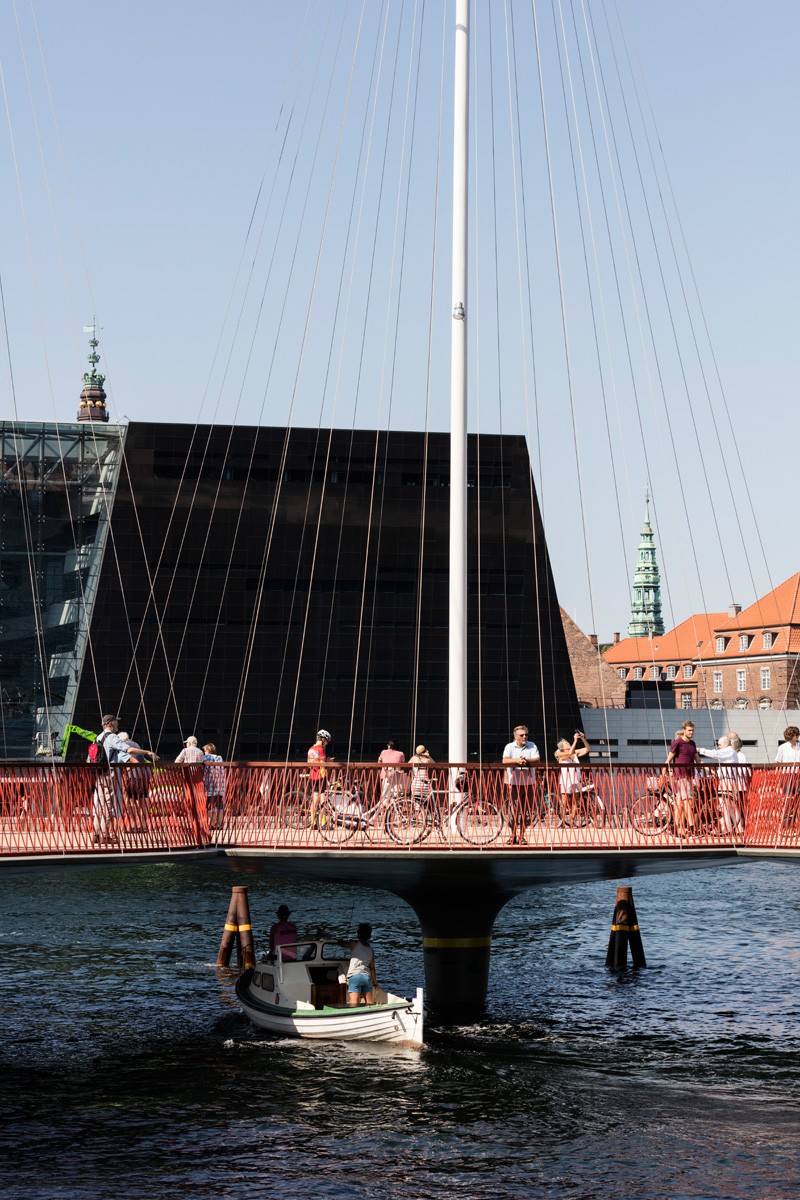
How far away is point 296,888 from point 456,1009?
24802mm

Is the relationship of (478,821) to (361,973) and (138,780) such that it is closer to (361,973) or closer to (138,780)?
(138,780)

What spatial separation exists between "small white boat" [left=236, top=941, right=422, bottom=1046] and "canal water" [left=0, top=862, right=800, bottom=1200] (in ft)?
1.44

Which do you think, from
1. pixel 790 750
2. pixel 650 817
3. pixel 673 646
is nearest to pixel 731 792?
pixel 790 750

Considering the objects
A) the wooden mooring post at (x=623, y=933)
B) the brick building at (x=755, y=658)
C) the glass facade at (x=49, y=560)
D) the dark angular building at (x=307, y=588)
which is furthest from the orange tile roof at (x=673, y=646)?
the wooden mooring post at (x=623, y=933)

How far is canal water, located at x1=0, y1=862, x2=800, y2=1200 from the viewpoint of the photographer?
20.5m

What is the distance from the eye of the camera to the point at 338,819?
23.5 meters

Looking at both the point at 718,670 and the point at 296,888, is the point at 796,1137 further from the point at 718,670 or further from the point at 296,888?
the point at 718,670

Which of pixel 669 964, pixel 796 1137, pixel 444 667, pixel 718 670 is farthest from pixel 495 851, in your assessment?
pixel 718 670

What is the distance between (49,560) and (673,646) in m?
101

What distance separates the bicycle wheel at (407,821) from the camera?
23.3 meters

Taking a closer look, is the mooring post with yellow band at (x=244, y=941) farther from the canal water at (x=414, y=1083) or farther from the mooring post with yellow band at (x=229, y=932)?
the canal water at (x=414, y=1083)

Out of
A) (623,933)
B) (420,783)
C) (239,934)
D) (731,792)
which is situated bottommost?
(420,783)

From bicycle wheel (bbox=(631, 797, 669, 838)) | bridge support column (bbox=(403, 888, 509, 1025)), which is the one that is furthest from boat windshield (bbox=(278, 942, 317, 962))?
bicycle wheel (bbox=(631, 797, 669, 838))

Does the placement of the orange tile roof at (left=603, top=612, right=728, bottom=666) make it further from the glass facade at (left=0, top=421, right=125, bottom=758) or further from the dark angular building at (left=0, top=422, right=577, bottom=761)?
the glass facade at (left=0, top=421, right=125, bottom=758)
